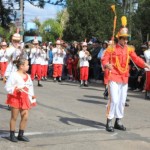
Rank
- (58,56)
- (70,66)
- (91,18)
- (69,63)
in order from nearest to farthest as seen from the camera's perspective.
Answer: (58,56)
(70,66)
(69,63)
(91,18)

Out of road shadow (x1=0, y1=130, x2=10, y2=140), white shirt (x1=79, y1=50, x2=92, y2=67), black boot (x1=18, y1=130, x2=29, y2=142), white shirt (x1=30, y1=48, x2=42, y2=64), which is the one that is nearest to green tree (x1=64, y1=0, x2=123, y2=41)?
white shirt (x1=79, y1=50, x2=92, y2=67)

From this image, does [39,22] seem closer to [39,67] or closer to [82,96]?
[39,67]

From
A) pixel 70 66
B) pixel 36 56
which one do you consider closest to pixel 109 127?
pixel 36 56

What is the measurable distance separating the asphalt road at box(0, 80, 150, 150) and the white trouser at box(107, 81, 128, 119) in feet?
1.19

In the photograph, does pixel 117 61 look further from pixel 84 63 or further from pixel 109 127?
pixel 84 63

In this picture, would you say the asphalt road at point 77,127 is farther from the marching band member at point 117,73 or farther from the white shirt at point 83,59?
the white shirt at point 83,59

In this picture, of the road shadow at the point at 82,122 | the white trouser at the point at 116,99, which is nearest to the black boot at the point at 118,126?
the white trouser at the point at 116,99

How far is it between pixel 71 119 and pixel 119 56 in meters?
2.03

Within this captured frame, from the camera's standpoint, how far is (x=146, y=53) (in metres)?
15.1

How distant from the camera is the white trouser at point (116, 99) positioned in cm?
904

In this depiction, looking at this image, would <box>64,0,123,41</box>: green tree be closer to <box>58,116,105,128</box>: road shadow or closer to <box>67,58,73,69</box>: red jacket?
<box>67,58,73,69</box>: red jacket

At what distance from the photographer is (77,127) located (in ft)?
30.5

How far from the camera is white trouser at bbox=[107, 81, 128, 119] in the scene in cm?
904

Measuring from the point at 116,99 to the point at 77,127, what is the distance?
98 cm
